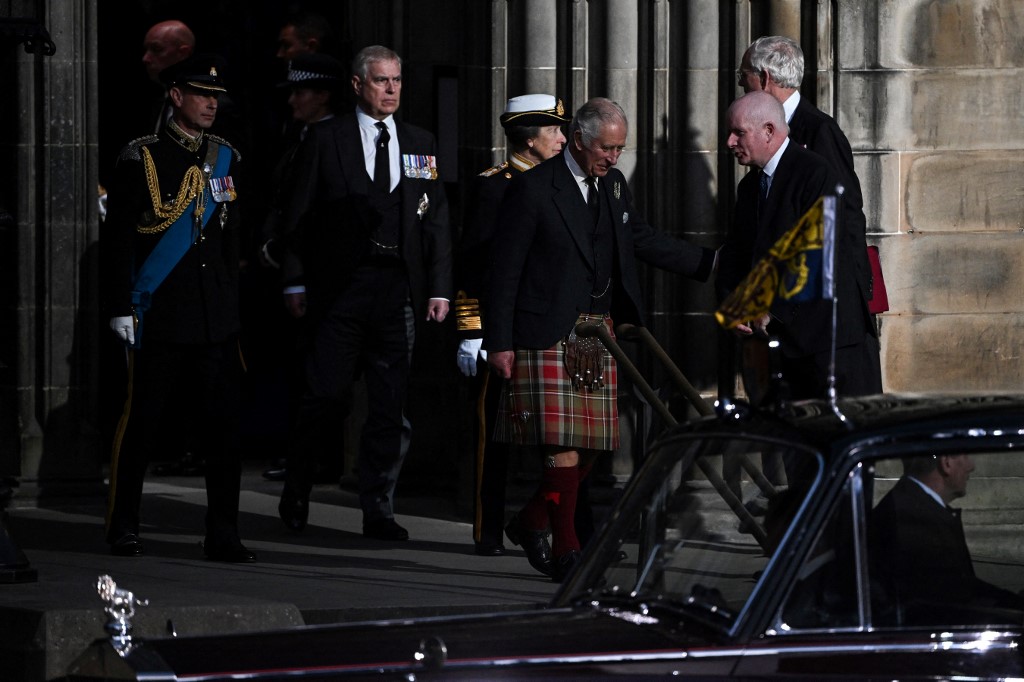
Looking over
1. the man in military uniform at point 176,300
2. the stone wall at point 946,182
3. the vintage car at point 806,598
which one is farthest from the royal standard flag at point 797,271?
the stone wall at point 946,182

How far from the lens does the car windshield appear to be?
4.45 m

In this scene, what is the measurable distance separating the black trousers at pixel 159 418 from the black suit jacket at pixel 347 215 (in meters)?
0.90

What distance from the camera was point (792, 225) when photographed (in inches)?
307

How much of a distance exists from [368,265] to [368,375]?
0.52 m

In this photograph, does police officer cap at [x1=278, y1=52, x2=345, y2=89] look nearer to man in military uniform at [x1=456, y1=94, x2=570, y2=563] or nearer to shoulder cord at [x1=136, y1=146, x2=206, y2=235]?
man in military uniform at [x1=456, y1=94, x2=570, y2=563]

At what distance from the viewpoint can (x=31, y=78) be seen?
10750mm

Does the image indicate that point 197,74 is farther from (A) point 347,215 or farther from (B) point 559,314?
(B) point 559,314

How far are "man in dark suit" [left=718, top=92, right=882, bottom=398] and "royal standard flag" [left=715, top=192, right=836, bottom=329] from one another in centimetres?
265

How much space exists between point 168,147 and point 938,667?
5.54 metres

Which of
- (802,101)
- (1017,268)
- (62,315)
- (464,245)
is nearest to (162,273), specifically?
(464,245)

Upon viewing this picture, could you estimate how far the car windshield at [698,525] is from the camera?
4.45m

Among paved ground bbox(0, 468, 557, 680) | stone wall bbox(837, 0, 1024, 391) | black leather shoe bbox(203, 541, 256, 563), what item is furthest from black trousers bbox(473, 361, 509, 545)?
stone wall bbox(837, 0, 1024, 391)

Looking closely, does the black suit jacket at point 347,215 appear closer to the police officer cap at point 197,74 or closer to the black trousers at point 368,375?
the black trousers at point 368,375

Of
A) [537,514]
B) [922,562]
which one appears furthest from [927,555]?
[537,514]
